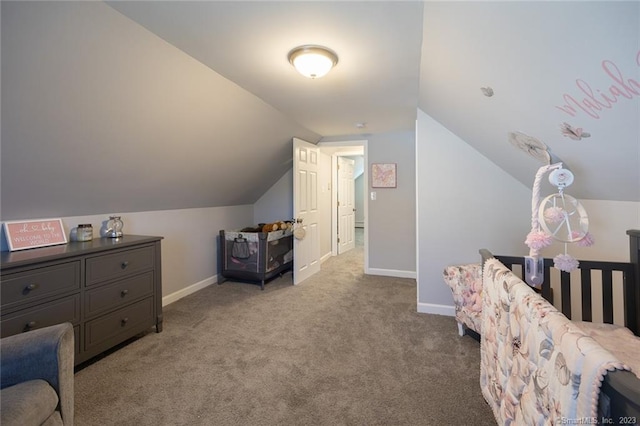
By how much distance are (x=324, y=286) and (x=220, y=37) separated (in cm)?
288

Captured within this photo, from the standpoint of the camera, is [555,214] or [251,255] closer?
[555,214]

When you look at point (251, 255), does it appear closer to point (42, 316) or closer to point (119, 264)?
point (119, 264)

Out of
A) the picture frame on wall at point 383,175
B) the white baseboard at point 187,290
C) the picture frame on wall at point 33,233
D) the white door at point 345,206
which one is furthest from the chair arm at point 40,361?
the white door at point 345,206

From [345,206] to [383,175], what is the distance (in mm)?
1803

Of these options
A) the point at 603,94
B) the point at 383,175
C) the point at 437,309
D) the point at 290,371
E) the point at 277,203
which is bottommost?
the point at 290,371

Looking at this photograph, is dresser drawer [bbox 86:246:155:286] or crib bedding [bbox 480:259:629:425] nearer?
crib bedding [bbox 480:259:629:425]

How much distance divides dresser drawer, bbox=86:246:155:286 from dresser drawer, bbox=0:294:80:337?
0.52 feet

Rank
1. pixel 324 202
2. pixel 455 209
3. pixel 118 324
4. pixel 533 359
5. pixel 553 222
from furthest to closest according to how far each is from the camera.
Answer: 1. pixel 324 202
2. pixel 455 209
3. pixel 118 324
4. pixel 553 222
5. pixel 533 359

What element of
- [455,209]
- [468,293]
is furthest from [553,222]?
[455,209]

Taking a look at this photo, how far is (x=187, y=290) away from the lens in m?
3.37

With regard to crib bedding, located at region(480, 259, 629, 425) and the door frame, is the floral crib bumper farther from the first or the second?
the door frame

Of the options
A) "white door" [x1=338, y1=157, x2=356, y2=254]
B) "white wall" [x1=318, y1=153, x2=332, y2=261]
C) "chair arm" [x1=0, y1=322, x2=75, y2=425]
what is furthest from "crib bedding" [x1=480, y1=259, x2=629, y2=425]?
"white door" [x1=338, y1=157, x2=356, y2=254]

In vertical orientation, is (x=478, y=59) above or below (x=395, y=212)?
above

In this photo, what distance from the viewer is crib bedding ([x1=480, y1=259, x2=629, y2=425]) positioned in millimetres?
681
